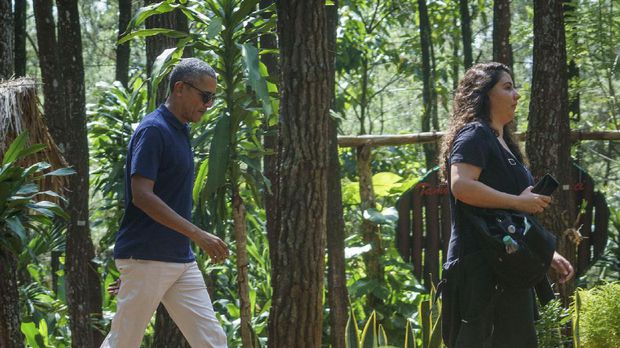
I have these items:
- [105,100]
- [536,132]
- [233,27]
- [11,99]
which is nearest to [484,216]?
[233,27]

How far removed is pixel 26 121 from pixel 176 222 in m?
2.66

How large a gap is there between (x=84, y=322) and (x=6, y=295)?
132cm

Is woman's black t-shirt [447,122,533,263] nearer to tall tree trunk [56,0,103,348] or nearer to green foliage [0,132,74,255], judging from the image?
green foliage [0,132,74,255]

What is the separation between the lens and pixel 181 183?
4926mm

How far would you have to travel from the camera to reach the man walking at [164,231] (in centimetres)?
474


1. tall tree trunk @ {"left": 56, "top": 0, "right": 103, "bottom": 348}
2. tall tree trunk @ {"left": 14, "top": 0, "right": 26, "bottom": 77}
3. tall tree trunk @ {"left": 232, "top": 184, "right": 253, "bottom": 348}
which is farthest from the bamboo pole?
tall tree trunk @ {"left": 14, "top": 0, "right": 26, "bottom": 77}

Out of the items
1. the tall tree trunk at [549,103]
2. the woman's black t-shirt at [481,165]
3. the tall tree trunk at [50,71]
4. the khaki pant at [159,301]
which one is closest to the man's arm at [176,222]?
the khaki pant at [159,301]

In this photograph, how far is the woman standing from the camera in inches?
167

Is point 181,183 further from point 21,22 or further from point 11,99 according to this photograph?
point 21,22

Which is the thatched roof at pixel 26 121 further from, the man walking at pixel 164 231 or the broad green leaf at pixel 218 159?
the man walking at pixel 164 231

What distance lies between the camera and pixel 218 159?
5.91m

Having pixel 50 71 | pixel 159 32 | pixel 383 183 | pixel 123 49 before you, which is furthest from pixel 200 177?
pixel 123 49

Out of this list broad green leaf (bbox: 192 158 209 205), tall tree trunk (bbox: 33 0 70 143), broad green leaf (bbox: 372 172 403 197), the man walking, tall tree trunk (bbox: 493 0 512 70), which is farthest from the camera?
broad green leaf (bbox: 372 172 403 197)

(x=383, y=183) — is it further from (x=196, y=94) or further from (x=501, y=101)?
(x=501, y=101)
